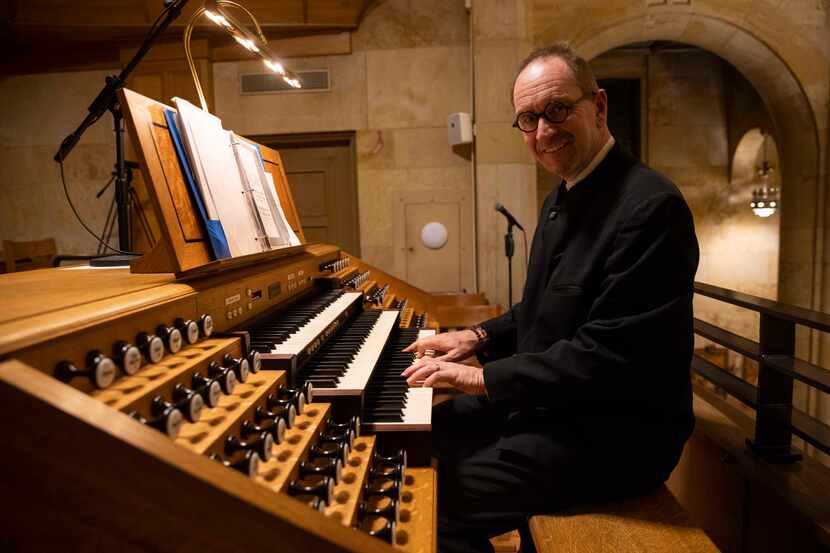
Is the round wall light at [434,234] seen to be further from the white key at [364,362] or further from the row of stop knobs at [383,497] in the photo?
the row of stop knobs at [383,497]

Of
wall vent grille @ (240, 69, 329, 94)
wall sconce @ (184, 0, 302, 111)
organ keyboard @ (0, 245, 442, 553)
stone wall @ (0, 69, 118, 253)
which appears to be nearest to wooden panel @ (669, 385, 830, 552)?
organ keyboard @ (0, 245, 442, 553)

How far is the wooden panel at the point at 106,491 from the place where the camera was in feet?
2.12

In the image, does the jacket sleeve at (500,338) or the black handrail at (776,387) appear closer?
the black handrail at (776,387)

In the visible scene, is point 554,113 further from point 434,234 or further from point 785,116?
point 785,116

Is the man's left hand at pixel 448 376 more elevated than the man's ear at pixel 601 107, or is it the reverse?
the man's ear at pixel 601 107

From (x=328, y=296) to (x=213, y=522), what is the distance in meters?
1.78

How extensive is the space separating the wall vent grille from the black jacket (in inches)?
170

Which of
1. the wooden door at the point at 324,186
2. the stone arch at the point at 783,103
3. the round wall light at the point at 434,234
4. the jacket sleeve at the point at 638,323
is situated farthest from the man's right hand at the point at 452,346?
the stone arch at the point at 783,103

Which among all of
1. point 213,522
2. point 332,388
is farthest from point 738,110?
point 213,522

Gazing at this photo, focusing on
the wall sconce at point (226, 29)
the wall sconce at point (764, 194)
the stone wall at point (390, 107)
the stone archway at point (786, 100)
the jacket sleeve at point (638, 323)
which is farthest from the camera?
the wall sconce at point (764, 194)

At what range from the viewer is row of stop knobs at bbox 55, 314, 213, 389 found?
2.95ft

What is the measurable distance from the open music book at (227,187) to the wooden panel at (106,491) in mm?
1001

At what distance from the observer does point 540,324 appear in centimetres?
157

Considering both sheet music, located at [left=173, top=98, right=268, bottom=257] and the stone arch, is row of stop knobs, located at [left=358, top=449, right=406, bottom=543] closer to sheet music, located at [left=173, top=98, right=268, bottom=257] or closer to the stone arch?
sheet music, located at [left=173, top=98, right=268, bottom=257]
